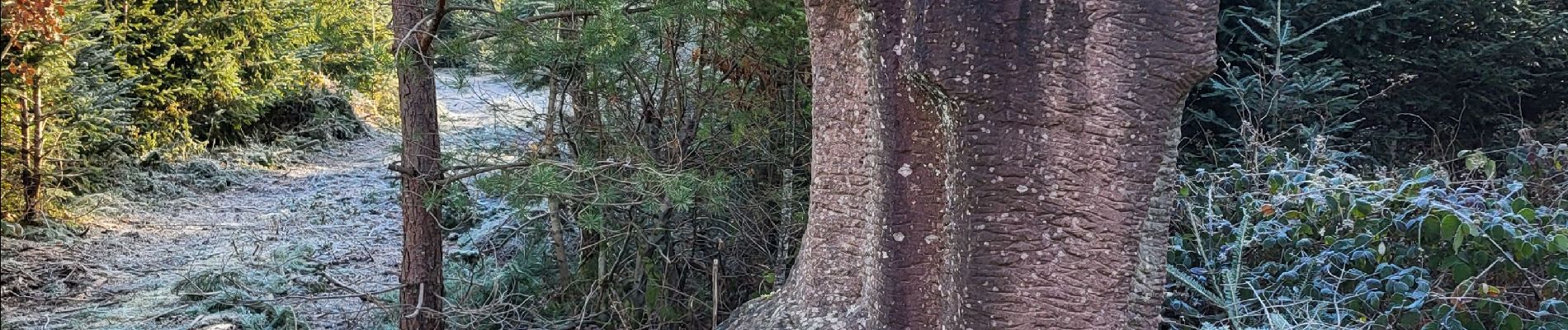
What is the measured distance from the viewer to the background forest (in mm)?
4031

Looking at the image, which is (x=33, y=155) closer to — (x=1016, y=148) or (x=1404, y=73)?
(x=1016, y=148)

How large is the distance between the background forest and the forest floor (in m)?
0.11

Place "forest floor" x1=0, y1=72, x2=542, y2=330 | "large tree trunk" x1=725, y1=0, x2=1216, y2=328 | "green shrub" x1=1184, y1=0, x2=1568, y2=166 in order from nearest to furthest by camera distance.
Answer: "large tree trunk" x1=725, y1=0, x2=1216, y2=328 < "forest floor" x1=0, y1=72, x2=542, y2=330 < "green shrub" x1=1184, y1=0, x2=1568, y2=166

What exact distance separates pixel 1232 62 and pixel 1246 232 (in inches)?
116

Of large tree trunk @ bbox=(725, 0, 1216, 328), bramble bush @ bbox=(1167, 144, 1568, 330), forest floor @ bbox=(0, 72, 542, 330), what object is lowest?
forest floor @ bbox=(0, 72, 542, 330)

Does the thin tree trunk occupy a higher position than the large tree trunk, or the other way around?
the large tree trunk

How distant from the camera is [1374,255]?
4086mm

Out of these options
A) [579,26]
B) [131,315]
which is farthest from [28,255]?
[579,26]

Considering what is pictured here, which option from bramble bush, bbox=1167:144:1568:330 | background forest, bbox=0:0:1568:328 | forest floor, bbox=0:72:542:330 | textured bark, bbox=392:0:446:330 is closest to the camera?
→ bramble bush, bbox=1167:144:1568:330

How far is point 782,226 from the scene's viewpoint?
5148mm

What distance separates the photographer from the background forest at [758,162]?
13.2 ft

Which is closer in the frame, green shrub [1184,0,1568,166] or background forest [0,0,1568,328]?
background forest [0,0,1568,328]

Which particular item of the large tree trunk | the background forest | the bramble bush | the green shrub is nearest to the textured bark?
the background forest

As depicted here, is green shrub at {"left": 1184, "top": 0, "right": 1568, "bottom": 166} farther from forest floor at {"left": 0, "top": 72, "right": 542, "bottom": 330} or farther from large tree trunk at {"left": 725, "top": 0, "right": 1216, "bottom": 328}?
forest floor at {"left": 0, "top": 72, "right": 542, "bottom": 330}
